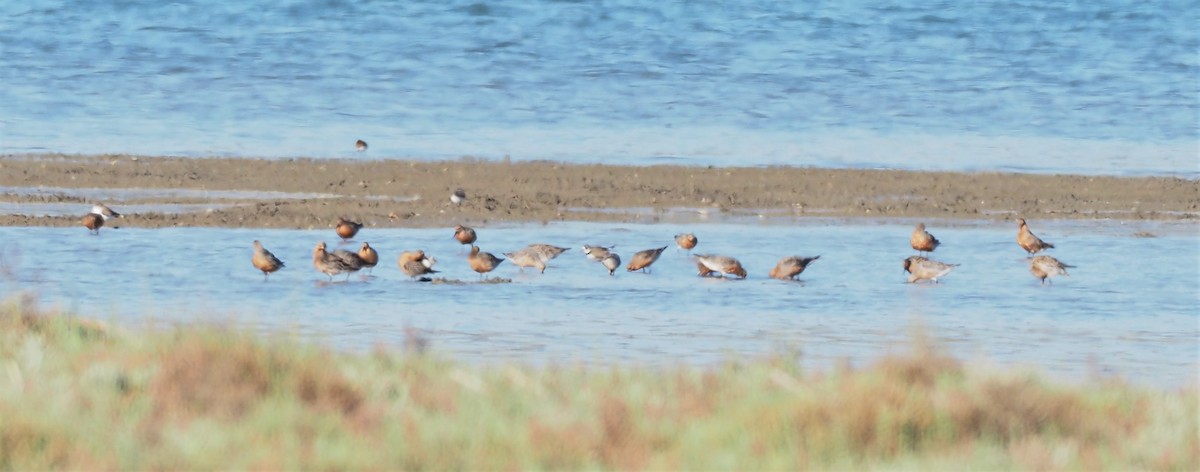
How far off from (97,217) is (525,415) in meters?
7.49

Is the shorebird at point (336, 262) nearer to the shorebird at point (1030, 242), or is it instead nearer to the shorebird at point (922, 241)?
the shorebird at point (922, 241)

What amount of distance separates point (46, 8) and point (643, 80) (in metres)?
12.8

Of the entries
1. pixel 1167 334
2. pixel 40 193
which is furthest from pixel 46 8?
pixel 1167 334

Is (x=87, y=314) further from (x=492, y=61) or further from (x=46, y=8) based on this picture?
(x=46, y=8)

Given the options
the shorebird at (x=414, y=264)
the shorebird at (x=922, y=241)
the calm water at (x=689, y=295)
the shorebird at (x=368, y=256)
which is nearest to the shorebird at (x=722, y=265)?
the calm water at (x=689, y=295)

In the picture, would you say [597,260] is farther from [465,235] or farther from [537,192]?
[537,192]

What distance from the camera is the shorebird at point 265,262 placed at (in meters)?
12.2

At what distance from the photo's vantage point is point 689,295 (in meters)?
12.0

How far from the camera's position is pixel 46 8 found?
33688 mm

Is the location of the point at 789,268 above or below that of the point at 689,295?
above

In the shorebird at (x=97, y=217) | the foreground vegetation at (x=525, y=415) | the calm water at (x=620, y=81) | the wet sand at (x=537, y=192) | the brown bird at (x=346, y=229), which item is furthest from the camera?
the calm water at (x=620, y=81)

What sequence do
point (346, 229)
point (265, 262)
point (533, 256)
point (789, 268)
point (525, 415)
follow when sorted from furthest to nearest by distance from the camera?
1. point (346, 229)
2. point (533, 256)
3. point (789, 268)
4. point (265, 262)
5. point (525, 415)

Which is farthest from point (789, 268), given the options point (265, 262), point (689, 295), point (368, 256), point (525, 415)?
point (525, 415)

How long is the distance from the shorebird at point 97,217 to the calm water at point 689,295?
100 millimetres
